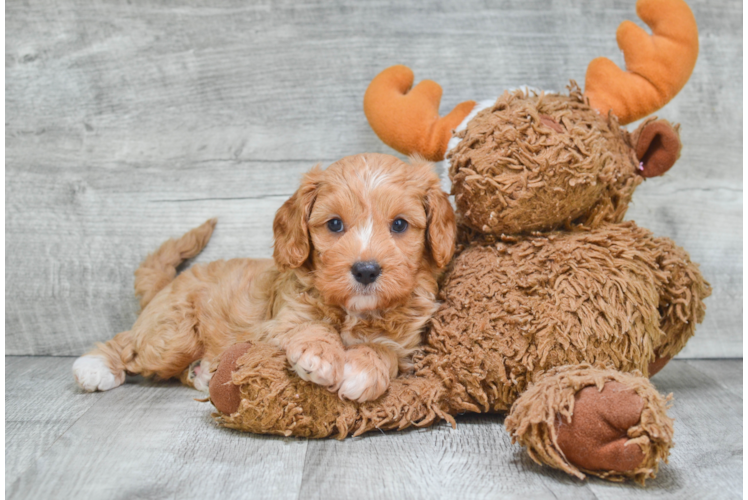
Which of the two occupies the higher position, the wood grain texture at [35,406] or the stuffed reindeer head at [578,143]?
the stuffed reindeer head at [578,143]

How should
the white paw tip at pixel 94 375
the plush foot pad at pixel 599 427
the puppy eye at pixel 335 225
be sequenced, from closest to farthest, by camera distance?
the plush foot pad at pixel 599 427
the puppy eye at pixel 335 225
the white paw tip at pixel 94 375

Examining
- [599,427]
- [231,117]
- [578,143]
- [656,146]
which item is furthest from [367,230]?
[231,117]

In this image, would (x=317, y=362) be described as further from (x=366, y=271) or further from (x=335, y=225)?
(x=335, y=225)

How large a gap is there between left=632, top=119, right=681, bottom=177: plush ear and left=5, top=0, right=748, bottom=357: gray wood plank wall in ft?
3.00

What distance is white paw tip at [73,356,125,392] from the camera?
8.46ft

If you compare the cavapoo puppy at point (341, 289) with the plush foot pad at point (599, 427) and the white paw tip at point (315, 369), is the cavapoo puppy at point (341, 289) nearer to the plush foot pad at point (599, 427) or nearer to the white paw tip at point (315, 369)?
the white paw tip at point (315, 369)

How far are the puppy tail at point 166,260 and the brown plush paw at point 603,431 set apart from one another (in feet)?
6.77

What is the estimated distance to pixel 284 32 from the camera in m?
3.04

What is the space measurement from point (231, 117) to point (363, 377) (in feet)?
5.71

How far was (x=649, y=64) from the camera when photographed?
220 cm

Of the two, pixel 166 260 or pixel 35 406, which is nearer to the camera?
pixel 35 406

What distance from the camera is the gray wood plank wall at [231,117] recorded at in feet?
9.90

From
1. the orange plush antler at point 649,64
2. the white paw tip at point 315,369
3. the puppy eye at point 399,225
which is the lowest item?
the white paw tip at point 315,369

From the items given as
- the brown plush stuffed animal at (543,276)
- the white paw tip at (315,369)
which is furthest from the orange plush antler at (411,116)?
the white paw tip at (315,369)
